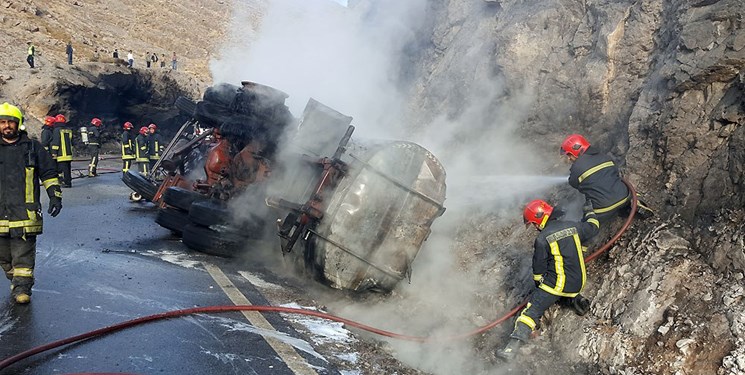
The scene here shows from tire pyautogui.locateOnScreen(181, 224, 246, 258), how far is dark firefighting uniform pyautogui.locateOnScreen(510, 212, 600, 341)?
12.5 ft

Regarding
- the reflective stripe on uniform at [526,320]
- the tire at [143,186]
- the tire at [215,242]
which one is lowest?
the tire at [143,186]

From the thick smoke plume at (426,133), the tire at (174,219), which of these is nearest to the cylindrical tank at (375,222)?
the thick smoke plume at (426,133)

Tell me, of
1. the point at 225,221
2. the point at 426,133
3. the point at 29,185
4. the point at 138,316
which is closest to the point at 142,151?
the point at 426,133

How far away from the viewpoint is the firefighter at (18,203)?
448cm

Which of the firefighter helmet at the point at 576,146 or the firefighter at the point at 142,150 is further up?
the firefighter helmet at the point at 576,146

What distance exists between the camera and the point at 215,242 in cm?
668

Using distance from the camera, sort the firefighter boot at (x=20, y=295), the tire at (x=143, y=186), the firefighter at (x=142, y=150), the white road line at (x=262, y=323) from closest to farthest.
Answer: the white road line at (x=262, y=323) → the firefighter boot at (x=20, y=295) → the tire at (x=143, y=186) → the firefighter at (x=142, y=150)

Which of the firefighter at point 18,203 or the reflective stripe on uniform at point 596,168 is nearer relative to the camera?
the firefighter at point 18,203

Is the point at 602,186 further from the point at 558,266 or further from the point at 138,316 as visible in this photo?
the point at 138,316

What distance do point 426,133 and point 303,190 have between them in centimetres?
497

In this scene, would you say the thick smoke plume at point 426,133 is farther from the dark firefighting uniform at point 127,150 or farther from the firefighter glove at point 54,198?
the dark firefighting uniform at point 127,150

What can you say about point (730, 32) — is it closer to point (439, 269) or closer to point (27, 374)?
point (439, 269)

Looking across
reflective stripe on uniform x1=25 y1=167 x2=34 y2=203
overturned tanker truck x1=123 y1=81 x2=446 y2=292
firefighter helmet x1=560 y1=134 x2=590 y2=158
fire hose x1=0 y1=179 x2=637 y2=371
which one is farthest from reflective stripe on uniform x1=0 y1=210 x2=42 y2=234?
firefighter helmet x1=560 y1=134 x2=590 y2=158

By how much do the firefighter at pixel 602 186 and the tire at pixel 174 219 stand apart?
510 cm
